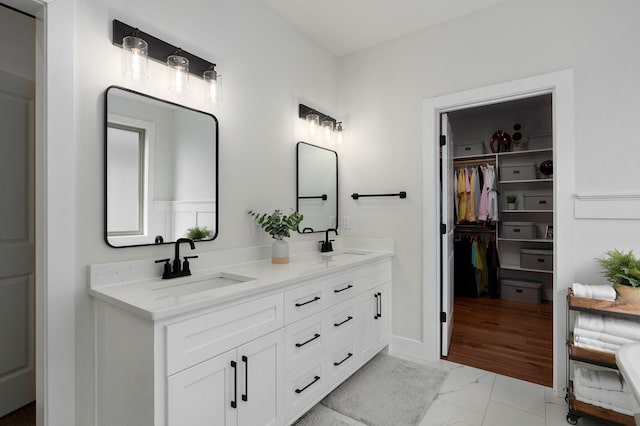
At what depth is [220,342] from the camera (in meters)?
1.38

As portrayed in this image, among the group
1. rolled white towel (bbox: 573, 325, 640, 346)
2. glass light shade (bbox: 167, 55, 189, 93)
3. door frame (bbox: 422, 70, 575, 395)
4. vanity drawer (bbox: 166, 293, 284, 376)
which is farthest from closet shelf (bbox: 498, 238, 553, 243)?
glass light shade (bbox: 167, 55, 189, 93)

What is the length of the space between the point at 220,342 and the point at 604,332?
2.06m

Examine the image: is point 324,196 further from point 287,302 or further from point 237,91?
point 287,302

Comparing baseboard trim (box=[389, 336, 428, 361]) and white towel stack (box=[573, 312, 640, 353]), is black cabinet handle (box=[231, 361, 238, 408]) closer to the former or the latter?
baseboard trim (box=[389, 336, 428, 361])

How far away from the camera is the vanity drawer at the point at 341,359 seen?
2.07 metres

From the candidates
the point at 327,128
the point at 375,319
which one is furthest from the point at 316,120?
the point at 375,319

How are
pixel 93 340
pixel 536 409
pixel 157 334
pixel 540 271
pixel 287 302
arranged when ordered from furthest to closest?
pixel 540 271, pixel 536 409, pixel 287 302, pixel 93 340, pixel 157 334

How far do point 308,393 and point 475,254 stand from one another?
11.9 feet

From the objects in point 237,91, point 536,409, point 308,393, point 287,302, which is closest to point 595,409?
point 536,409

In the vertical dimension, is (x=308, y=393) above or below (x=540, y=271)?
below

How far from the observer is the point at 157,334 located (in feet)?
3.84

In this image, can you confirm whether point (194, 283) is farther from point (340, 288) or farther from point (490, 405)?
point (490, 405)

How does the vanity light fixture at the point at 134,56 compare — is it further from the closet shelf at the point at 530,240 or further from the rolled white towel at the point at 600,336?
A: the closet shelf at the point at 530,240

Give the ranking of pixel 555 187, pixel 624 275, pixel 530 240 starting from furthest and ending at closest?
pixel 530 240, pixel 555 187, pixel 624 275
